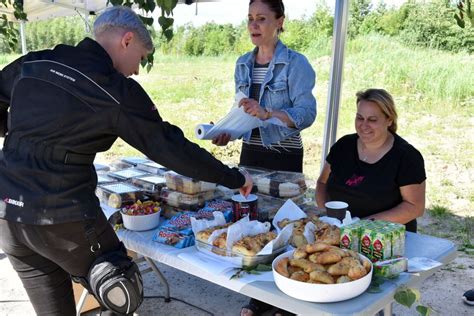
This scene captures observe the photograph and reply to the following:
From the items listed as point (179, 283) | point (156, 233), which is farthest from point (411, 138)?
point (156, 233)

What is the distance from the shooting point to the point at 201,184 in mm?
1985

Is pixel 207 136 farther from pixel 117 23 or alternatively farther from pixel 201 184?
pixel 117 23

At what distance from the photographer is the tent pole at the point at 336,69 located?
2.92 meters

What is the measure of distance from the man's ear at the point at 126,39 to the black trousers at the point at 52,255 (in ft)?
1.93

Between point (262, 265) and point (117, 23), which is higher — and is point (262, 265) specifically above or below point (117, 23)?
below

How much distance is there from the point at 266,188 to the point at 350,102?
5.66 m

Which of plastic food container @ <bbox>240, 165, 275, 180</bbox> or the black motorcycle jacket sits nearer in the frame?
the black motorcycle jacket

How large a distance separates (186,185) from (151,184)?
0.69ft

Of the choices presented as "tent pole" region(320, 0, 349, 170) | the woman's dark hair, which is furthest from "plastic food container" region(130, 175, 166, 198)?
"tent pole" region(320, 0, 349, 170)

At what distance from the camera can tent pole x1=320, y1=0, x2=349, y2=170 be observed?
292cm

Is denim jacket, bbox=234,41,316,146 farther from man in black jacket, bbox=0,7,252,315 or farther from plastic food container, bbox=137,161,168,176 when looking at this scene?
man in black jacket, bbox=0,7,252,315

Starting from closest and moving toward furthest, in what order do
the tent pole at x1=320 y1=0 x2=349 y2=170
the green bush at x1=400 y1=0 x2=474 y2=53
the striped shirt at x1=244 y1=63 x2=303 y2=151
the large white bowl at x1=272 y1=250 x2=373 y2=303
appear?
1. the large white bowl at x1=272 y1=250 x2=373 y2=303
2. the striped shirt at x1=244 y1=63 x2=303 y2=151
3. the tent pole at x1=320 y1=0 x2=349 y2=170
4. the green bush at x1=400 y1=0 x2=474 y2=53

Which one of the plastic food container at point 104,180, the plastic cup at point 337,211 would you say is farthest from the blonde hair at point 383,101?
the plastic food container at point 104,180

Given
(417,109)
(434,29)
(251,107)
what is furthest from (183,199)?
(434,29)
